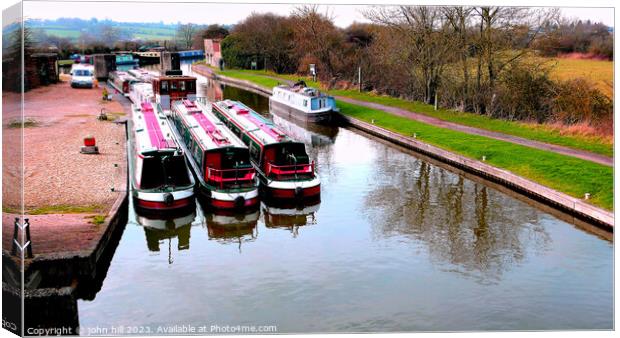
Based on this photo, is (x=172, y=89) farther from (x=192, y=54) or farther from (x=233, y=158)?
(x=192, y=54)

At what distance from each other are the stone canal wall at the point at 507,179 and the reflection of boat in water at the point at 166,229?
10.3 m

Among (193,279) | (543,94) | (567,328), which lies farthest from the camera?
(543,94)

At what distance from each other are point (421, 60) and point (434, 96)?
2256 mm

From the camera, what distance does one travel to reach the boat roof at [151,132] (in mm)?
21867

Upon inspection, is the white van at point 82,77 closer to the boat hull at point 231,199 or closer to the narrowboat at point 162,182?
the narrowboat at point 162,182

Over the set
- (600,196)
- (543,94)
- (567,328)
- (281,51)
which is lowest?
(567,328)

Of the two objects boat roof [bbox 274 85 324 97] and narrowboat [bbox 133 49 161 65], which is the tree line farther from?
narrowboat [bbox 133 49 161 65]

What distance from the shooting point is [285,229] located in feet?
64.3

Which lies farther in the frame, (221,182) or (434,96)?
(434,96)

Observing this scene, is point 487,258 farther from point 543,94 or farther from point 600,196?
point 543,94

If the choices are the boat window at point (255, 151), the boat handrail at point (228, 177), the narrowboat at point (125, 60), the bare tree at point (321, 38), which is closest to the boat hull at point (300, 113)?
the bare tree at point (321, 38)

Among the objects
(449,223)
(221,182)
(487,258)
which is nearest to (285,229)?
(221,182)

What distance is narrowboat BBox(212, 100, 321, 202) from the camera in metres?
21.4

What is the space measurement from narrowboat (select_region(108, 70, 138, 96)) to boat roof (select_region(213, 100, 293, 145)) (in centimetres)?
1512
